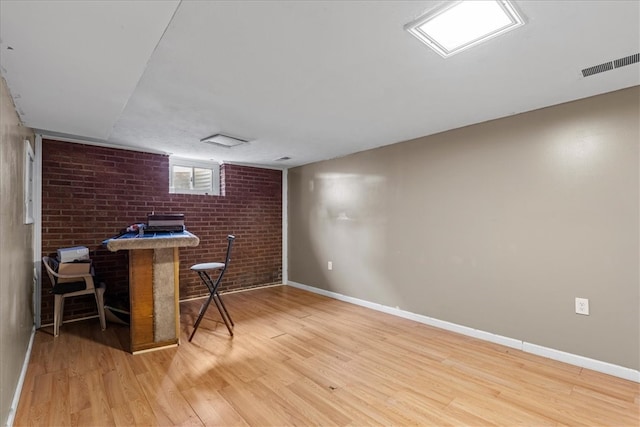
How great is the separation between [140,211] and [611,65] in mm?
4787

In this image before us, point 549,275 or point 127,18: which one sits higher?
point 127,18

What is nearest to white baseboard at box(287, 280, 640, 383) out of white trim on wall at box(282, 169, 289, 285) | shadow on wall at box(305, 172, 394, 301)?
shadow on wall at box(305, 172, 394, 301)

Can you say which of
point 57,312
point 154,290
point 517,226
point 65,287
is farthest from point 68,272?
point 517,226

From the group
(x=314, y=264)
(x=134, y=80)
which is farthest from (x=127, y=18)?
(x=314, y=264)

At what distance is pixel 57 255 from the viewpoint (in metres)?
3.25

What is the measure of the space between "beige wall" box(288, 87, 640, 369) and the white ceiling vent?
51 cm

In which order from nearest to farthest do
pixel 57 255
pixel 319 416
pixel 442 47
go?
1. pixel 442 47
2. pixel 319 416
3. pixel 57 255

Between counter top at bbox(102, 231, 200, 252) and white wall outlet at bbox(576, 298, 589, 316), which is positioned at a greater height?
counter top at bbox(102, 231, 200, 252)

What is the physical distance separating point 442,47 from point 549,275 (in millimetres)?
2122

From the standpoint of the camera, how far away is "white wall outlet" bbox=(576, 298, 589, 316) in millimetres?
2373

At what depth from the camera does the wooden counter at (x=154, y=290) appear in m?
2.61

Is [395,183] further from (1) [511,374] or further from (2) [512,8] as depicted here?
(2) [512,8]

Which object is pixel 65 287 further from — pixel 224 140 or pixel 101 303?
pixel 224 140

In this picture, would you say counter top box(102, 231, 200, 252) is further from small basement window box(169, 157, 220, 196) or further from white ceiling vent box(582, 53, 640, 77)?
white ceiling vent box(582, 53, 640, 77)
